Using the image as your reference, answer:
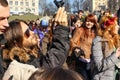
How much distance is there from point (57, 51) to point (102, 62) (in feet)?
6.78

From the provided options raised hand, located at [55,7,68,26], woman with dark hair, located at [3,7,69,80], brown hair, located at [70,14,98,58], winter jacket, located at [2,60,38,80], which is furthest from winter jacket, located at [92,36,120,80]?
winter jacket, located at [2,60,38,80]

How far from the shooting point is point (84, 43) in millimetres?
7934

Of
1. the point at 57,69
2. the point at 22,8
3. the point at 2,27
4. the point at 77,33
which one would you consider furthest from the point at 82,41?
the point at 22,8

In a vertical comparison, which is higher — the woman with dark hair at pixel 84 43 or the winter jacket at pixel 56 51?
the winter jacket at pixel 56 51

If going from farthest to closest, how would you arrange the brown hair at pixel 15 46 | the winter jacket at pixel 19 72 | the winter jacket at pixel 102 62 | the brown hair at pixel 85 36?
the brown hair at pixel 85 36, the winter jacket at pixel 102 62, the brown hair at pixel 15 46, the winter jacket at pixel 19 72

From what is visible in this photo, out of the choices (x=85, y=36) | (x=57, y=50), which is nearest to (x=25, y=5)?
(x=85, y=36)

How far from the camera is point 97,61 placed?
6445mm

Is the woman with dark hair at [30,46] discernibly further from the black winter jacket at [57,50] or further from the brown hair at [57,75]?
the brown hair at [57,75]

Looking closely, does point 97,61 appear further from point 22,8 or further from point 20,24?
point 22,8

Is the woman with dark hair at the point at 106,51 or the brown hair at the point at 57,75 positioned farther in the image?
the woman with dark hair at the point at 106,51

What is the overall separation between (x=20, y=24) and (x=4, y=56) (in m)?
0.35

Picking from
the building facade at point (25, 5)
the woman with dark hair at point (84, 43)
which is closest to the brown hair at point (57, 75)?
the woman with dark hair at point (84, 43)

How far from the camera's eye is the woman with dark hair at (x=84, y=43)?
25.1ft

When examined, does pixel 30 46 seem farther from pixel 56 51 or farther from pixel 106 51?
pixel 106 51
